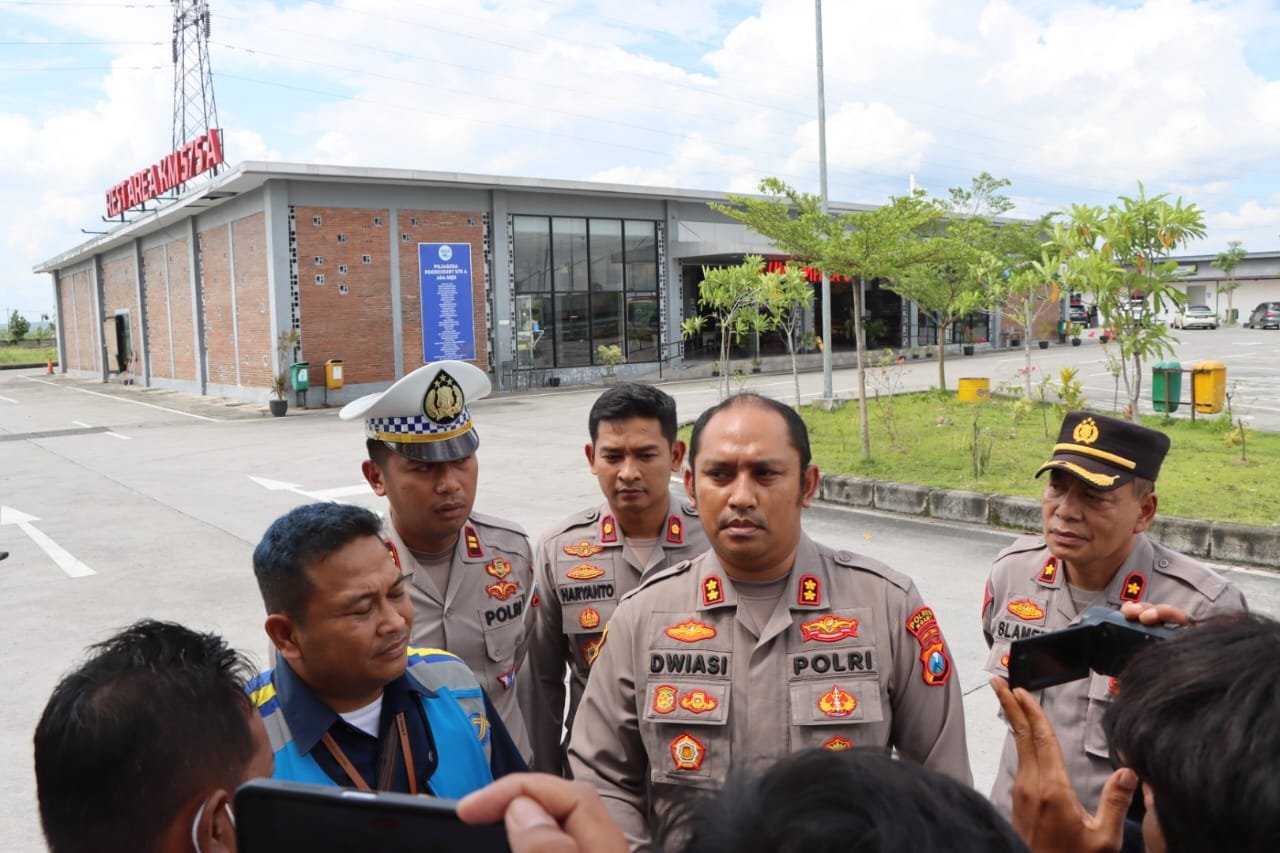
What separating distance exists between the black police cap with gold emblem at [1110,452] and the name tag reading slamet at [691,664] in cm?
118

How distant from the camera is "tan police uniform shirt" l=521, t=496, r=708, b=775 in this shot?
3004mm

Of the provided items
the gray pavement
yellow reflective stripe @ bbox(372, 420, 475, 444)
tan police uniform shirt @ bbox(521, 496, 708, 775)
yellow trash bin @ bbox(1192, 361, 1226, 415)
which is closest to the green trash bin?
yellow trash bin @ bbox(1192, 361, 1226, 415)

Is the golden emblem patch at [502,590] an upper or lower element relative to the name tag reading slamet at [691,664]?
lower

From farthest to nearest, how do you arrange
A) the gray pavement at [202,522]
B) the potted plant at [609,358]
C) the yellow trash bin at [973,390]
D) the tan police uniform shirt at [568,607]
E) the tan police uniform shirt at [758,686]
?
the potted plant at [609,358] → the yellow trash bin at [973,390] → the gray pavement at [202,522] → the tan police uniform shirt at [568,607] → the tan police uniform shirt at [758,686]

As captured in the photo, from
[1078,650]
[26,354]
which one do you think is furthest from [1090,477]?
[26,354]

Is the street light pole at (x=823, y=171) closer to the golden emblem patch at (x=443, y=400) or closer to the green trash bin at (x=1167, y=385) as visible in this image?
the green trash bin at (x=1167, y=385)

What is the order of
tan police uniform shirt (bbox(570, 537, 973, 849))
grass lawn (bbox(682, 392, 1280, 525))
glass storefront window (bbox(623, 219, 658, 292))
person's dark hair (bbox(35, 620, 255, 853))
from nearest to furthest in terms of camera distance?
1. person's dark hair (bbox(35, 620, 255, 853))
2. tan police uniform shirt (bbox(570, 537, 973, 849))
3. grass lawn (bbox(682, 392, 1280, 525))
4. glass storefront window (bbox(623, 219, 658, 292))

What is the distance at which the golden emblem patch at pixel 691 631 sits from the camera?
2088 millimetres

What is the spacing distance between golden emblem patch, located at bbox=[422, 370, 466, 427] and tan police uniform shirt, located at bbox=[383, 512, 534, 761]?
0.33m

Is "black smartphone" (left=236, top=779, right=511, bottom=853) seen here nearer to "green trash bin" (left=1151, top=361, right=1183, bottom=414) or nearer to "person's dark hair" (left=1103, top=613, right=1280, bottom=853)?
"person's dark hair" (left=1103, top=613, right=1280, bottom=853)

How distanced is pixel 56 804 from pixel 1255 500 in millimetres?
9202

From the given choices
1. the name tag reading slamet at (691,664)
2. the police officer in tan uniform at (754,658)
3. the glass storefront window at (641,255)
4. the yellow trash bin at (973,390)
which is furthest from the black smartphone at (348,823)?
the glass storefront window at (641,255)

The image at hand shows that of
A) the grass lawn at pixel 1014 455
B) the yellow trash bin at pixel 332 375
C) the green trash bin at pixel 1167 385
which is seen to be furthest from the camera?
the yellow trash bin at pixel 332 375

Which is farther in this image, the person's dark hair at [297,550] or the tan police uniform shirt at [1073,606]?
the tan police uniform shirt at [1073,606]
